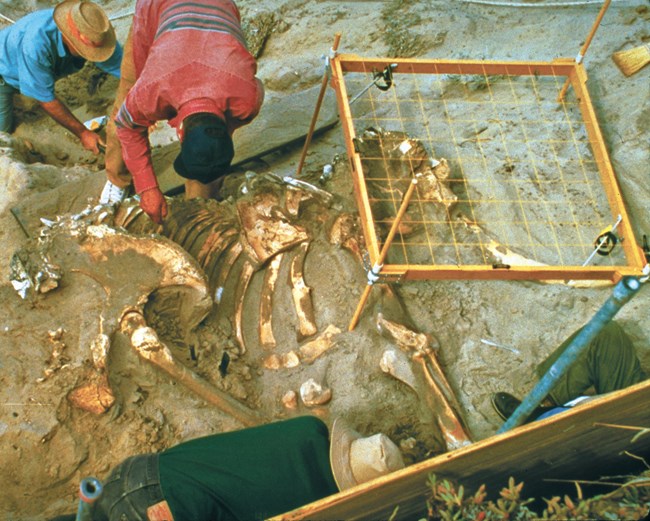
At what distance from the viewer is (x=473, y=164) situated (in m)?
4.09

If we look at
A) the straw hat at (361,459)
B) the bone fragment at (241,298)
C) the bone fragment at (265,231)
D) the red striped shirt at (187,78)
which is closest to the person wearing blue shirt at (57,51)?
the red striped shirt at (187,78)

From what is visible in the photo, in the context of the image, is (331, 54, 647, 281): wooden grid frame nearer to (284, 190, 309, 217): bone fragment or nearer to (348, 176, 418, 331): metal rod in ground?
(348, 176, 418, 331): metal rod in ground

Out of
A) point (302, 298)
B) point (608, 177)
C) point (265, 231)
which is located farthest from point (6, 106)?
point (608, 177)

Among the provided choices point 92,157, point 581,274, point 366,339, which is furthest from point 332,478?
point 92,157

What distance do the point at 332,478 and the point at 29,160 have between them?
10.2ft

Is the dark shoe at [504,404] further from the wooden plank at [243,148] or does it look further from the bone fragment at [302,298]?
the wooden plank at [243,148]

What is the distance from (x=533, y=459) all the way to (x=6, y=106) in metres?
4.19

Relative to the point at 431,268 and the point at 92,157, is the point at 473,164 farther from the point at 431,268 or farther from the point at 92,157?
the point at 92,157

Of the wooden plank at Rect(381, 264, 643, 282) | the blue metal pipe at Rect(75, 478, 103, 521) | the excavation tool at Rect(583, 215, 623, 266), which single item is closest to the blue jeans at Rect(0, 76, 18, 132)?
the wooden plank at Rect(381, 264, 643, 282)

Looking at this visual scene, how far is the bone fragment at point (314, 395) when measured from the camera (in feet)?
10.4

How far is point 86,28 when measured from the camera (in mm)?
4180

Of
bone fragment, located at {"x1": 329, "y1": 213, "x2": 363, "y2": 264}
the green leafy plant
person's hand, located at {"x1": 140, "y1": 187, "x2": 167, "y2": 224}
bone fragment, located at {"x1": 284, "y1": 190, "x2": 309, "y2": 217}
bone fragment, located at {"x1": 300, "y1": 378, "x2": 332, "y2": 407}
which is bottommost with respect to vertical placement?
the green leafy plant

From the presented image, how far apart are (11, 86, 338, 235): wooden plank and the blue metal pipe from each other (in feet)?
7.22

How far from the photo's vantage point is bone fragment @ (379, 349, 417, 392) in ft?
10.5
